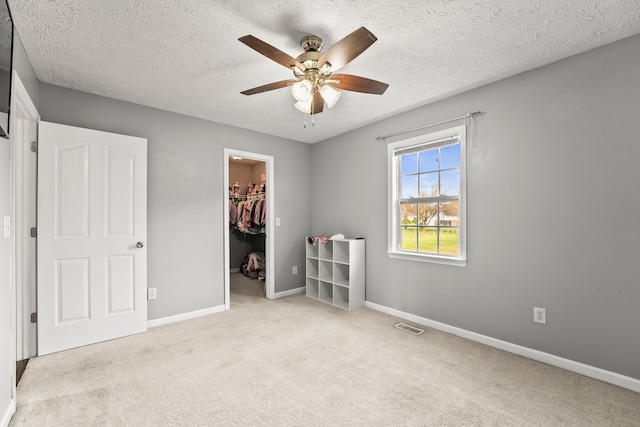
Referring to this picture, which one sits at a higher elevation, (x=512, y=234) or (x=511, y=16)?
(x=511, y=16)

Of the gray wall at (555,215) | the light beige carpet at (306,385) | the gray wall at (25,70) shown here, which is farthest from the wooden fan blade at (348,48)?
the light beige carpet at (306,385)

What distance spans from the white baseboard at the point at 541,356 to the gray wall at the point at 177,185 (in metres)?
2.54

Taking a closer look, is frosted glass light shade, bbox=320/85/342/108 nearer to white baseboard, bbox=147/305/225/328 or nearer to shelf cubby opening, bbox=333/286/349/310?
shelf cubby opening, bbox=333/286/349/310

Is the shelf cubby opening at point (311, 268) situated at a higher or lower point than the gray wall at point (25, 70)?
lower

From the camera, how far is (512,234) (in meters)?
2.62

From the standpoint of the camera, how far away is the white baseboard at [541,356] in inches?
81.4

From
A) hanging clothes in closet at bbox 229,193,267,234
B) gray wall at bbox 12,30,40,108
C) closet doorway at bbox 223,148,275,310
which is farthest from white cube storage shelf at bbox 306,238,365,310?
gray wall at bbox 12,30,40,108

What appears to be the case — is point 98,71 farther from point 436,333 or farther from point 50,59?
point 436,333

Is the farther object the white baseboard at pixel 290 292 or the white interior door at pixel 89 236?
the white baseboard at pixel 290 292

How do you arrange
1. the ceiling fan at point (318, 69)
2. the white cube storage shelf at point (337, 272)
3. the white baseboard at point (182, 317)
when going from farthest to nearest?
the white cube storage shelf at point (337, 272)
the white baseboard at point (182, 317)
the ceiling fan at point (318, 69)

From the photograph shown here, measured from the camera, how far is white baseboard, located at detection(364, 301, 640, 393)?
2.07m

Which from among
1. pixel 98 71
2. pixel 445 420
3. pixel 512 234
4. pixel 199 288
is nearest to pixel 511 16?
pixel 512 234

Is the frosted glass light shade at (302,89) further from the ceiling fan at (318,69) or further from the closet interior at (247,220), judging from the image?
the closet interior at (247,220)

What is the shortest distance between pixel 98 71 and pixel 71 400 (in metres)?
2.51
